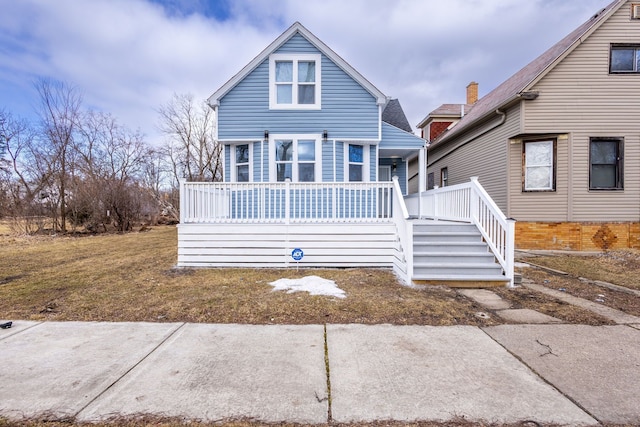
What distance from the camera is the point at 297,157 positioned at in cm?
915

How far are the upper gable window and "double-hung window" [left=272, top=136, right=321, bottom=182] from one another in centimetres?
104

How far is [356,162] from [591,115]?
7564 mm

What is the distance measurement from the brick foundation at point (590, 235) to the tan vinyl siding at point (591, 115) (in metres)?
0.22

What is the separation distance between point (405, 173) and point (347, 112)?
415 cm

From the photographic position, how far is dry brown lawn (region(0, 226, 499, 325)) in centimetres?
393

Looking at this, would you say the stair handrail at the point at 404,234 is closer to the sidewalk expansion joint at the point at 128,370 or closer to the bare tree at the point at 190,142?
the sidewalk expansion joint at the point at 128,370

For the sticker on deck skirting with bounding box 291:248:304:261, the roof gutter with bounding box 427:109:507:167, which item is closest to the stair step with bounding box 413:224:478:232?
the sticker on deck skirting with bounding box 291:248:304:261

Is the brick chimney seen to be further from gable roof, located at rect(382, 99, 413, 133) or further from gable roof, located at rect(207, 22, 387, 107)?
gable roof, located at rect(207, 22, 387, 107)

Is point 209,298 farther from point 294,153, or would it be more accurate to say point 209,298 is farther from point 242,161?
point 242,161

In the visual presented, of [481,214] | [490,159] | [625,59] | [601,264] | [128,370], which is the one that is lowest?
[128,370]

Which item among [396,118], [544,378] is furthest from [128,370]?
[396,118]

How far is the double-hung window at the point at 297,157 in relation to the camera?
29.9 feet

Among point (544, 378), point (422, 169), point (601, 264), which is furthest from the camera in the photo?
point (422, 169)

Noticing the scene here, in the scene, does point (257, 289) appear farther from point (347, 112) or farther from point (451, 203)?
point (347, 112)
